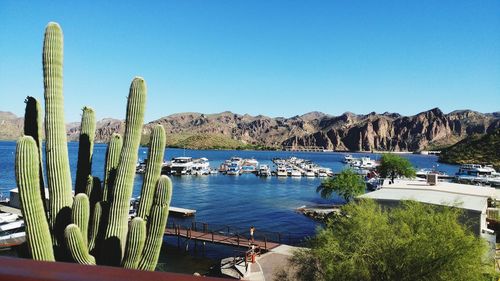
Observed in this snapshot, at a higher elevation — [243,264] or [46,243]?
[46,243]

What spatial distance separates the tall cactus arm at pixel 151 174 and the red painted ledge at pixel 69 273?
36.0 feet

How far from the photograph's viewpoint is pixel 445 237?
14.6 meters

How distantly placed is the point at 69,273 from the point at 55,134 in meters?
11.6

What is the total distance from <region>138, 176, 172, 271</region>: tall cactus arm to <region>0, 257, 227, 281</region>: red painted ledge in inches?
402

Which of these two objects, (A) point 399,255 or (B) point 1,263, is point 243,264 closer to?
(A) point 399,255

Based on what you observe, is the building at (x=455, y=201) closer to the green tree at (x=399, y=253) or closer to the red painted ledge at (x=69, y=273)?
the green tree at (x=399, y=253)

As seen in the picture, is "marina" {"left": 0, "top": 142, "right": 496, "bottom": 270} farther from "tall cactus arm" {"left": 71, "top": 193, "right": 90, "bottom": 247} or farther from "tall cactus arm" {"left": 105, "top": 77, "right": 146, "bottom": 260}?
"tall cactus arm" {"left": 71, "top": 193, "right": 90, "bottom": 247}

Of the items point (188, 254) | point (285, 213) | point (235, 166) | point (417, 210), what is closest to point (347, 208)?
point (417, 210)

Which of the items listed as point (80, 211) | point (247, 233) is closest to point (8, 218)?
point (247, 233)

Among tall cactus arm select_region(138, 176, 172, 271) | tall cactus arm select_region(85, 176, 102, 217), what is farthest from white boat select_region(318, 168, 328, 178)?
tall cactus arm select_region(138, 176, 172, 271)

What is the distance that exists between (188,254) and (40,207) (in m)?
21.9

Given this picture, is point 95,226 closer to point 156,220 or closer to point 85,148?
point 156,220

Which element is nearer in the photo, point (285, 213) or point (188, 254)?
point (188, 254)

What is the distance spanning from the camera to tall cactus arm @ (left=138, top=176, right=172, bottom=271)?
11.7 metres
